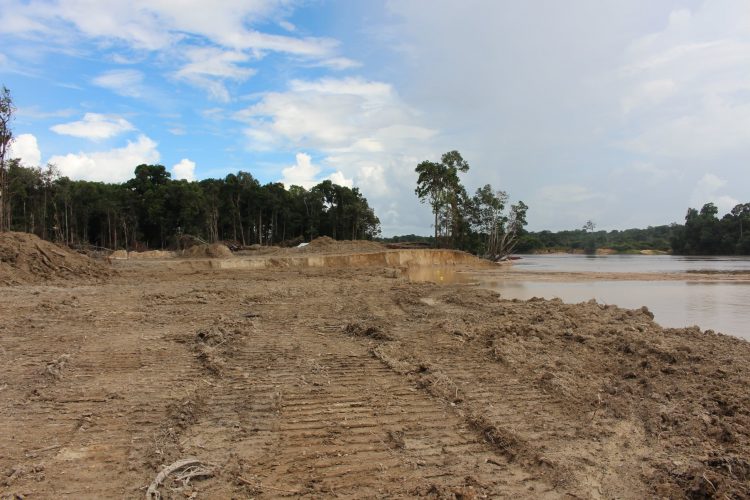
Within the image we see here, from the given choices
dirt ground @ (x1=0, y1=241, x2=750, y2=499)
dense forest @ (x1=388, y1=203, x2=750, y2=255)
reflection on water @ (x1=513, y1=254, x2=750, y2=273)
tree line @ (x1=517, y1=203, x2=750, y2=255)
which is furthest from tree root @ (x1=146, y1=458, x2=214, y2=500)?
tree line @ (x1=517, y1=203, x2=750, y2=255)

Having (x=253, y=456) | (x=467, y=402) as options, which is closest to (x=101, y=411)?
(x=253, y=456)

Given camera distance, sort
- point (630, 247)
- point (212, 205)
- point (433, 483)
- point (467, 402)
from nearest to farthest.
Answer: point (433, 483)
point (467, 402)
point (212, 205)
point (630, 247)

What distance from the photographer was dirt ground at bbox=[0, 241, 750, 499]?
3.38 meters

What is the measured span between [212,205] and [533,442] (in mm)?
49857

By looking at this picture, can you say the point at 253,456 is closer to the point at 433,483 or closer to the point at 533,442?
the point at 433,483

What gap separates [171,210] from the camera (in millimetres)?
47844

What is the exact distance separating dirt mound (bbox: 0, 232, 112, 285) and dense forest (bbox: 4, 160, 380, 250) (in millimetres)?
24594

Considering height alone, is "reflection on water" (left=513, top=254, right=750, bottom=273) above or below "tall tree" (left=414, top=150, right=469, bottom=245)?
below

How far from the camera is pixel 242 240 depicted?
54.7m

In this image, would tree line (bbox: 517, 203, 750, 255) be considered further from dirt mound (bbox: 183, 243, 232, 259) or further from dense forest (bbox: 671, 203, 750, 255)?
dirt mound (bbox: 183, 243, 232, 259)

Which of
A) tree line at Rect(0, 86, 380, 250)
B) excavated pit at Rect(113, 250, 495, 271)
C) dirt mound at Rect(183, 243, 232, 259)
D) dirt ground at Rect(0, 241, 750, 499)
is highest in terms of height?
tree line at Rect(0, 86, 380, 250)

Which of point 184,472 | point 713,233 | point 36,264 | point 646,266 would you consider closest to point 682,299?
point 184,472

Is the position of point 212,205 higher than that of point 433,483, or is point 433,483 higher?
point 212,205

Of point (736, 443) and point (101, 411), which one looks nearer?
point (736, 443)
